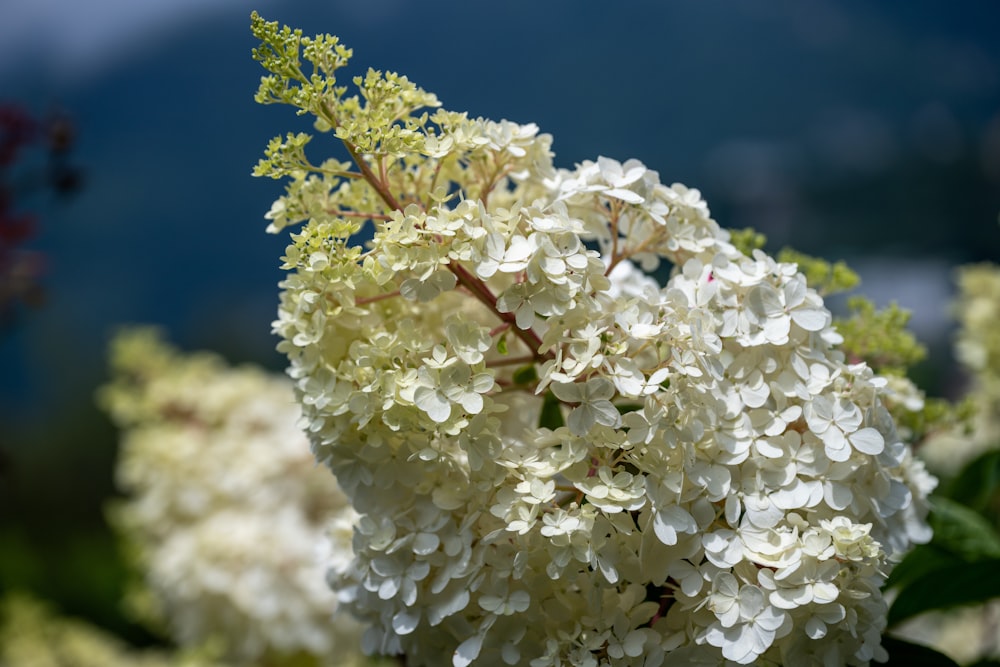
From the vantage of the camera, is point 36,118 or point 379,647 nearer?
point 379,647

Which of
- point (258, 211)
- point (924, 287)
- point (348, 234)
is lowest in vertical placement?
point (348, 234)

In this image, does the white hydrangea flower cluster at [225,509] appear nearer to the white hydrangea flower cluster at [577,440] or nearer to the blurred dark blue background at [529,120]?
the white hydrangea flower cluster at [577,440]

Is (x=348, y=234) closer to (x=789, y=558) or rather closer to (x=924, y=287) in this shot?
(x=789, y=558)

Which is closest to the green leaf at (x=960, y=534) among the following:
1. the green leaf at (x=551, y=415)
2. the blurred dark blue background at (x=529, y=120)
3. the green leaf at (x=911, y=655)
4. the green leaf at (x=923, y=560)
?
the green leaf at (x=923, y=560)

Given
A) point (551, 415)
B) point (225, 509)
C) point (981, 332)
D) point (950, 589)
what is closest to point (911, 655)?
point (950, 589)

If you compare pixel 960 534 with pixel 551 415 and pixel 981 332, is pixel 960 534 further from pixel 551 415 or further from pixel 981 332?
pixel 981 332

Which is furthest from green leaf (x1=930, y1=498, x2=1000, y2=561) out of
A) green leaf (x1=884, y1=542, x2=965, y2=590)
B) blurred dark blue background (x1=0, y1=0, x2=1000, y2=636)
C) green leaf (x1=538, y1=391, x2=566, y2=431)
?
blurred dark blue background (x1=0, y1=0, x2=1000, y2=636)

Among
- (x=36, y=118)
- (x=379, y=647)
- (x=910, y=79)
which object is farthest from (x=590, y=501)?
(x=910, y=79)
